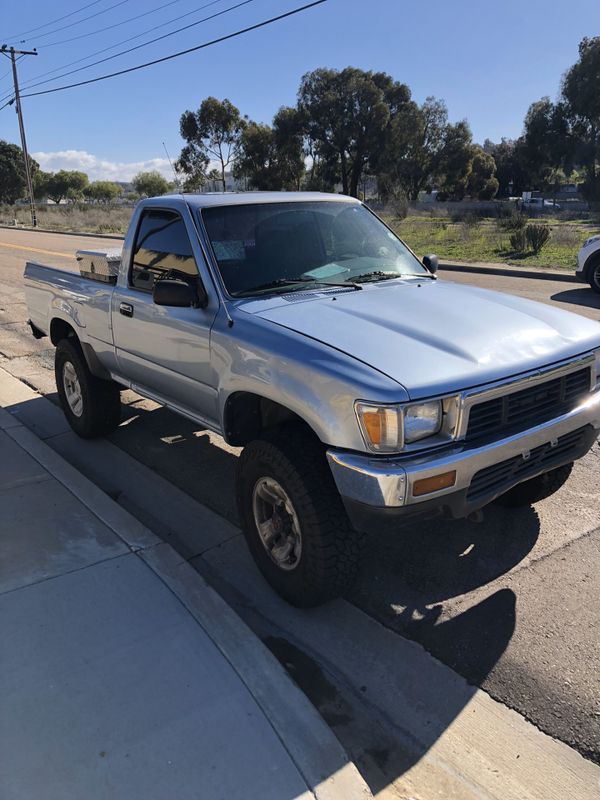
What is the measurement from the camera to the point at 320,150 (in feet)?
164

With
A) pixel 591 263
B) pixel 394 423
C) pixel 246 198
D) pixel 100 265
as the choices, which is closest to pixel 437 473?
pixel 394 423

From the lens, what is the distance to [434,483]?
105 inches

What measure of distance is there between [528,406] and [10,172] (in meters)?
79.7

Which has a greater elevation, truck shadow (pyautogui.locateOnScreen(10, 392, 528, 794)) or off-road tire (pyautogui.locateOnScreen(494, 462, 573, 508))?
off-road tire (pyautogui.locateOnScreen(494, 462, 573, 508))

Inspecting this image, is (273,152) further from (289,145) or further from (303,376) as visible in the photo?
(303,376)

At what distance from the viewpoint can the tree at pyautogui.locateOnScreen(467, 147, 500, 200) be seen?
6347 cm

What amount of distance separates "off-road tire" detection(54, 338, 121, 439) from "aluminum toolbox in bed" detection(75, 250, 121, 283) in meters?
0.65

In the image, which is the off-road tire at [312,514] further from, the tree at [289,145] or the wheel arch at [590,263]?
the tree at [289,145]

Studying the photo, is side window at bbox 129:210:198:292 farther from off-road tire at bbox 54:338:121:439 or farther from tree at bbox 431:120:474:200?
tree at bbox 431:120:474:200

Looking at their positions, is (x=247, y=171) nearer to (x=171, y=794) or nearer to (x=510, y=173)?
(x=510, y=173)

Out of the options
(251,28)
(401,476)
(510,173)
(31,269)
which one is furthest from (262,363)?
(510,173)

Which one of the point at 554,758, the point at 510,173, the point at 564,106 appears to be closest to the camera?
the point at 554,758

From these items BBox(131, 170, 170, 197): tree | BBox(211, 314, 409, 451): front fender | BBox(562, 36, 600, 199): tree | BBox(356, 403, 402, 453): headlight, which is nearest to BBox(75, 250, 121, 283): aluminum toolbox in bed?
BBox(211, 314, 409, 451): front fender

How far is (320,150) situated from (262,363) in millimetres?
50518
